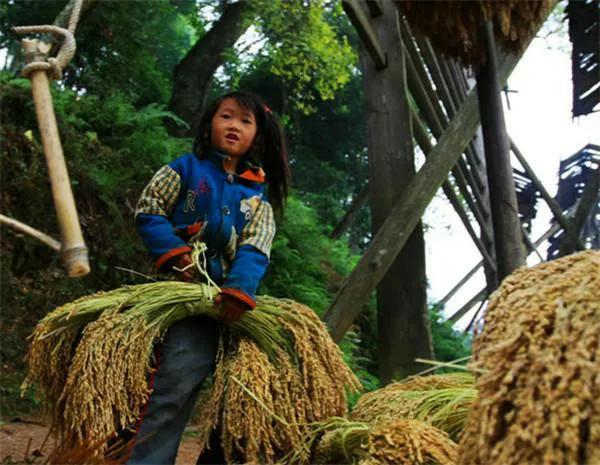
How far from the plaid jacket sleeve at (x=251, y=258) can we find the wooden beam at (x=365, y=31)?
1867 millimetres

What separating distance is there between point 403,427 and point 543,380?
3.22 ft

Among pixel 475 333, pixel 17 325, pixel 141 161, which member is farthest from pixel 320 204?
pixel 475 333

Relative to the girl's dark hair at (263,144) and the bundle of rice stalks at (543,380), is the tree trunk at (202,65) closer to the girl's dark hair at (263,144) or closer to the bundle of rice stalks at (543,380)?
the girl's dark hair at (263,144)

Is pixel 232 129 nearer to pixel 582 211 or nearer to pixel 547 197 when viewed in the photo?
pixel 582 211

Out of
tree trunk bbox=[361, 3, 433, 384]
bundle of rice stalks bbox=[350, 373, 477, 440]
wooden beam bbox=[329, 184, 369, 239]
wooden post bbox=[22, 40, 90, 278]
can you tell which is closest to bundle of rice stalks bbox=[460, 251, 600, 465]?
wooden post bbox=[22, 40, 90, 278]

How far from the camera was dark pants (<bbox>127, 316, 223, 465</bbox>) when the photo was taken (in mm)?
2104

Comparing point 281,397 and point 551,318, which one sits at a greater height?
point 551,318

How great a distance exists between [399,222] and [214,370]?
1740 millimetres

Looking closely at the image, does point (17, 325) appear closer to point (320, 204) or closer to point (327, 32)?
point (327, 32)

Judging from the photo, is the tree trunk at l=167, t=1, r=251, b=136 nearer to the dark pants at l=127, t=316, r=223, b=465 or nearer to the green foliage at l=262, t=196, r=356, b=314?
the green foliage at l=262, t=196, r=356, b=314

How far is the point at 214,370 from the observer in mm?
2363

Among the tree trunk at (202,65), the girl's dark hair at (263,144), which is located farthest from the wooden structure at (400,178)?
the tree trunk at (202,65)

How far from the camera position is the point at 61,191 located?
1.07 metres

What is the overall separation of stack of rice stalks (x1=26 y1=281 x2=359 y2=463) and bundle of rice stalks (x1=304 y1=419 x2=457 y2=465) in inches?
4.5
